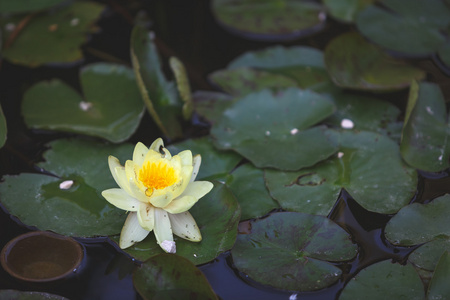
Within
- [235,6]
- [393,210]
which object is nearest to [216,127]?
[393,210]

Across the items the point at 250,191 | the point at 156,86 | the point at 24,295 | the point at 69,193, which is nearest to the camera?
the point at 24,295

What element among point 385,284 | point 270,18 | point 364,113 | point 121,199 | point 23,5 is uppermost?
point 23,5

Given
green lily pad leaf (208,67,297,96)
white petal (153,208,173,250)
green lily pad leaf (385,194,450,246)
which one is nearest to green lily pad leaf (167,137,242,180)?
white petal (153,208,173,250)

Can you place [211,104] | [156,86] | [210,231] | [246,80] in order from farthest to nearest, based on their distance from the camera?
[246,80] < [211,104] < [156,86] < [210,231]

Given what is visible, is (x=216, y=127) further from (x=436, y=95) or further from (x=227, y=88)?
(x=436, y=95)

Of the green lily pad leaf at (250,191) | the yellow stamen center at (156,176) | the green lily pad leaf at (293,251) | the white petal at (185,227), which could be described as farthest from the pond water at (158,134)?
the yellow stamen center at (156,176)

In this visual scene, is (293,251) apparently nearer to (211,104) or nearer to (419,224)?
(419,224)

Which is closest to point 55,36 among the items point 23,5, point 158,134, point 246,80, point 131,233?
point 23,5
